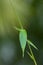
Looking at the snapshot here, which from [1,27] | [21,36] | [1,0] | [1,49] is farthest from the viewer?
[1,49]

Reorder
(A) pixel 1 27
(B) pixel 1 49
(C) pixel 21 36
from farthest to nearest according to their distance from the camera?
(B) pixel 1 49 < (A) pixel 1 27 < (C) pixel 21 36

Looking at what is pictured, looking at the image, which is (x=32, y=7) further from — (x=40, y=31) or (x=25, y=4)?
(x=40, y=31)

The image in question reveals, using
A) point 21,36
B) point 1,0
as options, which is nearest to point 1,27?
point 1,0

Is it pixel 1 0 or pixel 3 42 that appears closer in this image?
pixel 1 0

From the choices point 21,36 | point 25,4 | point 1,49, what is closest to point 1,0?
point 25,4

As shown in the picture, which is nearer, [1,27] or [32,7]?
[1,27]

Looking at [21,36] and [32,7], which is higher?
[21,36]

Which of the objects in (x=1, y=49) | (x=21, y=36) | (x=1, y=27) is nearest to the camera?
(x=21, y=36)

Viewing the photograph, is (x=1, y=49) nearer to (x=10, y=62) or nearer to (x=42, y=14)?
(x=10, y=62)

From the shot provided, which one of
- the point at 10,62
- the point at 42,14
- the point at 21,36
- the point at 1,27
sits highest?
the point at 21,36
